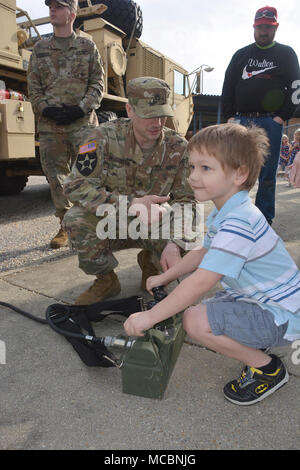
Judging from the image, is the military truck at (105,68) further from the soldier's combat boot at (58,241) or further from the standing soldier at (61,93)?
the soldier's combat boot at (58,241)

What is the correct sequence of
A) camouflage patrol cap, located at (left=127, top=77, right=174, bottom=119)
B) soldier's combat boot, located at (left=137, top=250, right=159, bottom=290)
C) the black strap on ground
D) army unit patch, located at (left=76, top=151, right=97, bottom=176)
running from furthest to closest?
1. soldier's combat boot, located at (left=137, top=250, right=159, bottom=290)
2. army unit patch, located at (left=76, top=151, right=97, bottom=176)
3. camouflage patrol cap, located at (left=127, top=77, right=174, bottom=119)
4. the black strap on ground

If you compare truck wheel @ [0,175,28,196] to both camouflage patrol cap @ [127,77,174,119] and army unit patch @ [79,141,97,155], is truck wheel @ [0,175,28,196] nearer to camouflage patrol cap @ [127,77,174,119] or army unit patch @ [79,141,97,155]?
army unit patch @ [79,141,97,155]

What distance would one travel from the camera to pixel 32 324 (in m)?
1.88

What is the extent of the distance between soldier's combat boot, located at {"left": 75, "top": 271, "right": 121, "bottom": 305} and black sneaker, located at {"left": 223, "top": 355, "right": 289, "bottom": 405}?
93 centimetres

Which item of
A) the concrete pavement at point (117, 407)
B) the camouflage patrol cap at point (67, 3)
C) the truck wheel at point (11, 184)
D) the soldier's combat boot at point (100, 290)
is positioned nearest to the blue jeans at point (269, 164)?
the camouflage patrol cap at point (67, 3)

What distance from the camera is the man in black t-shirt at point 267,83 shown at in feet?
10.2

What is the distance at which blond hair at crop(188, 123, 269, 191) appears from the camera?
4.21 feet

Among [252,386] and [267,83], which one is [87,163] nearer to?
[252,386]

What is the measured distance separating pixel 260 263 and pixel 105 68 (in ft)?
14.5

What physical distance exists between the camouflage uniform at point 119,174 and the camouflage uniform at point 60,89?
1.13m

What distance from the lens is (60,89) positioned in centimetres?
322

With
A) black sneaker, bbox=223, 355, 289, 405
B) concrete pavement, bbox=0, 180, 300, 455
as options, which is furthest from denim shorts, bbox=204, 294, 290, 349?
concrete pavement, bbox=0, 180, 300, 455

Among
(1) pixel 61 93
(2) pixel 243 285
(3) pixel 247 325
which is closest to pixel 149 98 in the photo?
(2) pixel 243 285

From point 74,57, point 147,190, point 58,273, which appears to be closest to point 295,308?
point 147,190
